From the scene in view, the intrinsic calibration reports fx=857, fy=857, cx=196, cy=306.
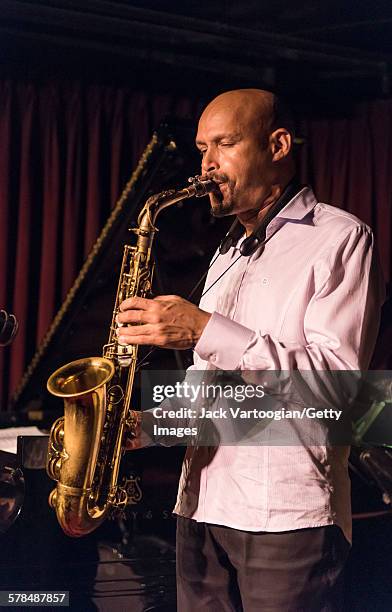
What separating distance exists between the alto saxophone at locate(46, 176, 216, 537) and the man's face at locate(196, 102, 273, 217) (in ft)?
0.49

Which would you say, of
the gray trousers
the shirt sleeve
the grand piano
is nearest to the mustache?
the shirt sleeve

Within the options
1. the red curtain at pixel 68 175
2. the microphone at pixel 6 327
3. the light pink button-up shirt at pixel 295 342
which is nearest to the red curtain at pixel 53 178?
the red curtain at pixel 68 175

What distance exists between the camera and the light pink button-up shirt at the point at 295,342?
152cm

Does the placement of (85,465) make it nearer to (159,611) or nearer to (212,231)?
(159,611)

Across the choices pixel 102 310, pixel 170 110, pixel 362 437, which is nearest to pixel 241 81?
pixel 170 110

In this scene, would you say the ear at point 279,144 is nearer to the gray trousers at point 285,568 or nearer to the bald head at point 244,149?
the bald head at point 244,149

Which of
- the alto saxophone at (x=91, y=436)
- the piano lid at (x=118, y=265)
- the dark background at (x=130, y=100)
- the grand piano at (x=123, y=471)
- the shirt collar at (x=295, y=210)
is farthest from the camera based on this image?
the dark background at (x=130, y=100)

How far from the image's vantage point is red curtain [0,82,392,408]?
3428mm

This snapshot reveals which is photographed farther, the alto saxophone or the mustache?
the alto saxophone

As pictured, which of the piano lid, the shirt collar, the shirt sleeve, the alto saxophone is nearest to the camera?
the shirt sleeve

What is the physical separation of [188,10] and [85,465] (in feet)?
6.31

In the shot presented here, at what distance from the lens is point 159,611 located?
2.10 m

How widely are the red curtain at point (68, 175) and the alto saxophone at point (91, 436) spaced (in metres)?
1.55

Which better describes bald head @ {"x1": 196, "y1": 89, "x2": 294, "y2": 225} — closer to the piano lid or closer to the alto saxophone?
the alto saxophone
